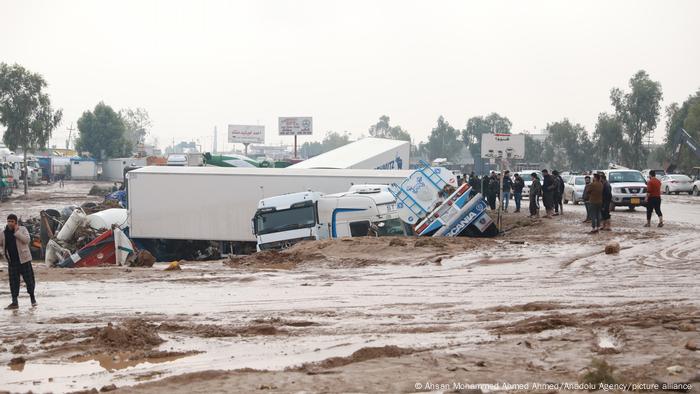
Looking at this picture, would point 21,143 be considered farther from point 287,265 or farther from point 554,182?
point 287,265

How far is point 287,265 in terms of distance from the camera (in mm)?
21734

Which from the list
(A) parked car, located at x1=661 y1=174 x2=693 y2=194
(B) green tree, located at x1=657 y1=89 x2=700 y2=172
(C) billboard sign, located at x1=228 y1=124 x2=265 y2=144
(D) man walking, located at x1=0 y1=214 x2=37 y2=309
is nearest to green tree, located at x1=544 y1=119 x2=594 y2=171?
(B) green tree, located at x1=657 y1=89 x2=700 y2=172

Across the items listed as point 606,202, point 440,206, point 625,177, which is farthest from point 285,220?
point 625,177

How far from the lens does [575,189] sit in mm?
43031

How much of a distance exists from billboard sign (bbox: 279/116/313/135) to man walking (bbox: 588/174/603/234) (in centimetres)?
8751

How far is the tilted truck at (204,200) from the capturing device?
2986cm

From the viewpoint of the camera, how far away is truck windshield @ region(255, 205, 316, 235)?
25562mm

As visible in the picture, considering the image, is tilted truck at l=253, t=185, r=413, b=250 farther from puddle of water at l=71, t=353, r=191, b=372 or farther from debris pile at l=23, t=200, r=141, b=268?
puddle of water at l=71, t=353, r=191, b=372

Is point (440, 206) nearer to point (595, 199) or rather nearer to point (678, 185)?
point (595, 199)

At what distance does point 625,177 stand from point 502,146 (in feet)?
34.8

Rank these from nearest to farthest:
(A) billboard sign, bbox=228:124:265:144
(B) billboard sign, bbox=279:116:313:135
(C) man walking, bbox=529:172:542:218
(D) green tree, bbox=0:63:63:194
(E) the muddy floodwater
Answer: (E) the muddy floodwater → (C) man walking, bbox=529:172:542:218 → (D) green tree, bbox=0:63:63:194 → (B) billboard sign, bbox=279:116:313:135 → (A) billboard sign, bbox=228:124:265:144

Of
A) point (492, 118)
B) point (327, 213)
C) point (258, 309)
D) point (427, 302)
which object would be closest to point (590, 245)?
point (327, 213)

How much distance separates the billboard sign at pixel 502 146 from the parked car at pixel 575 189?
14.1m

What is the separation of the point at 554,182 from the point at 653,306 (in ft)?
67.8
